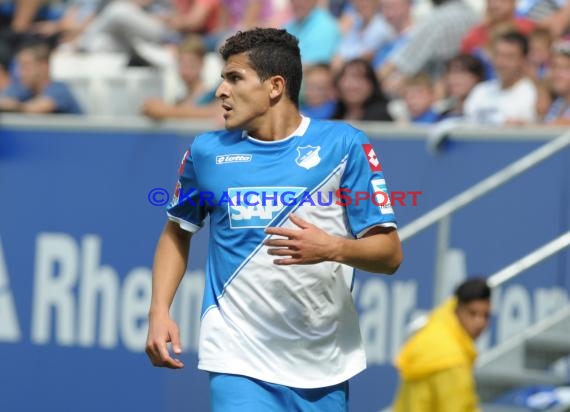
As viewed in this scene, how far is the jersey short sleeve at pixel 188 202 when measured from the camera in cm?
573

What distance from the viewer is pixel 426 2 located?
42.4ft

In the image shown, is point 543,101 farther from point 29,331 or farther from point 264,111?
point 264,111

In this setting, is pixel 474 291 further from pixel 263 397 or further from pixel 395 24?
pixel 395 24

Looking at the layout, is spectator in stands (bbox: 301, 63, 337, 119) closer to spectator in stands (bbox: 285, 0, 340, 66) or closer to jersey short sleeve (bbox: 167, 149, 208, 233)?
spectator in stands (bbox: 285, 0, 340, 66)

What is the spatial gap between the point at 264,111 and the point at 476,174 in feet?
14.0

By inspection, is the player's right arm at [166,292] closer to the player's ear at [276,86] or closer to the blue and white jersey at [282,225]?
the blue and white jersey at [282,225]

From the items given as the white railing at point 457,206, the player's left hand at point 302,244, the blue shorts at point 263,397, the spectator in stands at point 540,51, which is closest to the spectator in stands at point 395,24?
the spectator in stands at point 540,51

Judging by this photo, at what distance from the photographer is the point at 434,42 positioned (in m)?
11.4

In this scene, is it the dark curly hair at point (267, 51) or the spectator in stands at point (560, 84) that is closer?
the dark curly hair at point (267, 51)

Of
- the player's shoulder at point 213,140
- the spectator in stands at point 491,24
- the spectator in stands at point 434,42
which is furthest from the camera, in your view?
the spectator in stands at point 434,42

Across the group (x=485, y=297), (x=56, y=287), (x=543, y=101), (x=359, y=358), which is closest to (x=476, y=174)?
(x=543, y=101)

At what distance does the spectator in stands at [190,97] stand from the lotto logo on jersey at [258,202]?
5.17 m

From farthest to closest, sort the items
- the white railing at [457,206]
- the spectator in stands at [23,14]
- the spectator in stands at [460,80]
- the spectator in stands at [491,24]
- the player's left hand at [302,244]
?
the spectator in stands at [23,14] < the spectator in stands at [491,24] < the spectator in stands at [460,80] < the white railing at [457,206] < the player's left hand at [302,244]

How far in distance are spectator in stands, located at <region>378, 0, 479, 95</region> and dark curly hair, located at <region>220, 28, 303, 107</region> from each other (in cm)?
575
